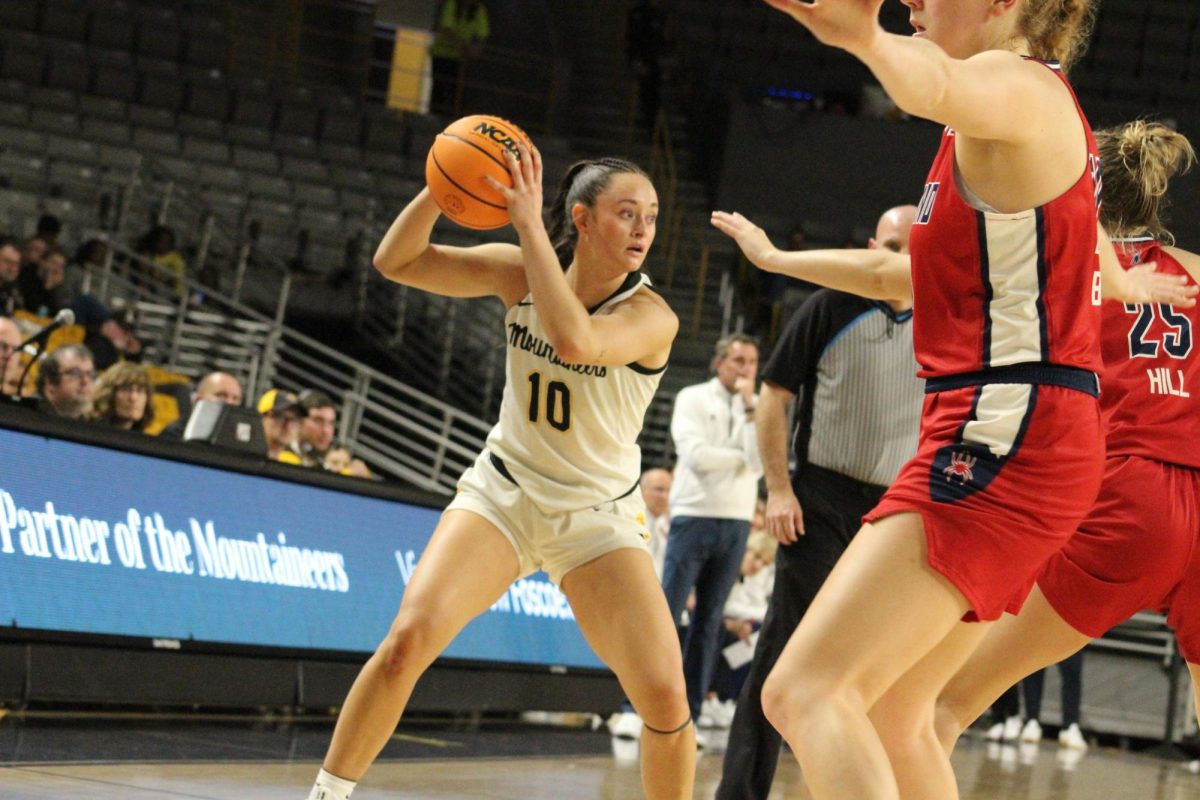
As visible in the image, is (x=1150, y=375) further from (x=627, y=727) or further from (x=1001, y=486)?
(x=627, y=727)

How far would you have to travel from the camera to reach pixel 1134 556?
396cm

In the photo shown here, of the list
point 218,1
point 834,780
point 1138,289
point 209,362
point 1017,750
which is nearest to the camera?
point 834,780

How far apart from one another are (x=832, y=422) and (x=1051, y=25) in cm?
244

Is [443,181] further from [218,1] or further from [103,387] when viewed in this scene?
[218,1]

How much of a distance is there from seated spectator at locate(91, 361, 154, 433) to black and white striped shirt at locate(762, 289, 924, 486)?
4.14 meters

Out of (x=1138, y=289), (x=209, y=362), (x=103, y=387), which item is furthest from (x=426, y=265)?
(x=209, y=362)

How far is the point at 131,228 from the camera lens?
1579 centimetres

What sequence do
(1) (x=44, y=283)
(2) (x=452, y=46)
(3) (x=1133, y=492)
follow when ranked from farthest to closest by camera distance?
1. (2) (x=452, y=46)
2. (1) (x=44, y=283)
3. (3) (x=1133, y=492)

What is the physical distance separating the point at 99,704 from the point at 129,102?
498 inches

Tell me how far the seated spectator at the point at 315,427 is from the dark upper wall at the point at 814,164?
42.4ft

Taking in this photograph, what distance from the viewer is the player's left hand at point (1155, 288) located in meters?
3.44

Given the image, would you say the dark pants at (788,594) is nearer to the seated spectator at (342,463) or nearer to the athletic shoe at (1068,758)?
the seated spectator at (342,463)

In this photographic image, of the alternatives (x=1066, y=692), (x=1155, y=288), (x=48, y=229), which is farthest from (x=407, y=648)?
(x=48, y=229)

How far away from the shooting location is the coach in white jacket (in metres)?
8.23
